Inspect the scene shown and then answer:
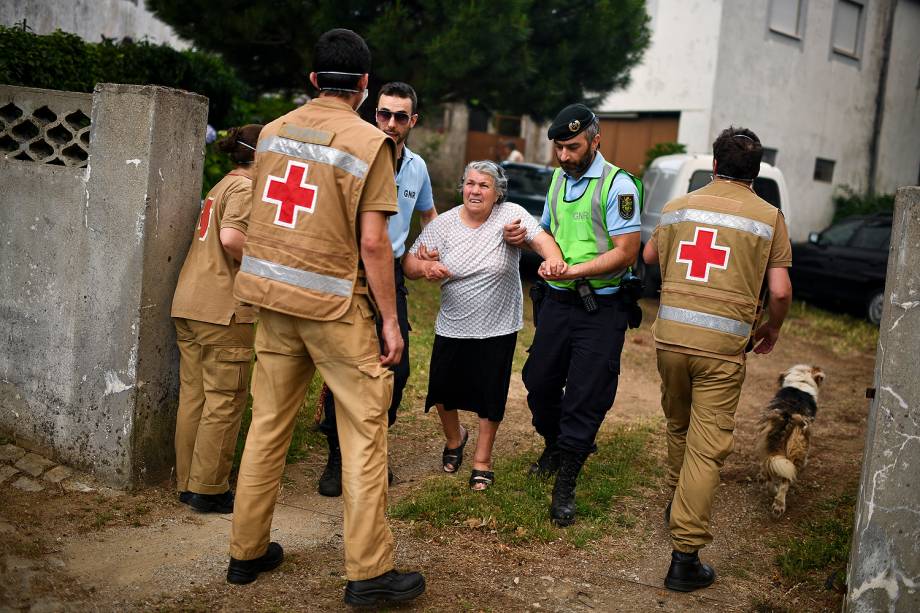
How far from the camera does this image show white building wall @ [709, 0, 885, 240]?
57.7 ft

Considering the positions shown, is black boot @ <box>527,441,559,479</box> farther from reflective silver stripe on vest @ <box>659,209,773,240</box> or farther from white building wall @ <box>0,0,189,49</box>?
white building wall @ <box>0,0,189,49</box>

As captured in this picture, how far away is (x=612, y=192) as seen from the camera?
4.53m

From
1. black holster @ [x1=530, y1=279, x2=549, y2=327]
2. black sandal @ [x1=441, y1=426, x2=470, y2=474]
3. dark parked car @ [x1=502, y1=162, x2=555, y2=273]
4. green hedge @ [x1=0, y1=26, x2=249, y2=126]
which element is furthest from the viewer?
dark parked car @ [x1=502, y1=162, x2=555, y2=273]

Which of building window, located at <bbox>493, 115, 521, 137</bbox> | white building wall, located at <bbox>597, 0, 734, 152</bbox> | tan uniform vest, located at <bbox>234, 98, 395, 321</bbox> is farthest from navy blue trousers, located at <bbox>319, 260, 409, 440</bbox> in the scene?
building window, located at <bbox>493, 115, 521, 137</bbox>

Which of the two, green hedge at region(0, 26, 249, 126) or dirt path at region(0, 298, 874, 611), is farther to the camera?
green hedge at region(0, 26, 249, 126)

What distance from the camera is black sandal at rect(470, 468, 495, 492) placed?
196 inches

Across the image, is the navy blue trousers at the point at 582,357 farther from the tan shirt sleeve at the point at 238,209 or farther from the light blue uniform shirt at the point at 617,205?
the tan shirt sleeve at the point at 238,209

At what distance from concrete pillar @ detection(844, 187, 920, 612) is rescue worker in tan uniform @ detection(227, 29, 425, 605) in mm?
1745

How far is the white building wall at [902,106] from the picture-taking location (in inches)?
803

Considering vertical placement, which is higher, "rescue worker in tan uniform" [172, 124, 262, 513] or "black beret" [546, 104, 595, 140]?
"black beret" [546, 104, 595, 140]

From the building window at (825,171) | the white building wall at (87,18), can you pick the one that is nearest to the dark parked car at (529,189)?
the white building wall at (87,18)

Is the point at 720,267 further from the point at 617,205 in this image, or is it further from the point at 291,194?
the point at 291,194

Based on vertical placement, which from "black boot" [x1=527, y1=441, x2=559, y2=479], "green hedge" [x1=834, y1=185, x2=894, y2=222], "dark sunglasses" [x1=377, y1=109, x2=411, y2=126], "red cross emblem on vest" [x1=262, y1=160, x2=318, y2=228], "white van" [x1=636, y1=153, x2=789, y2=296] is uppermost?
"green hedge" [x1=834, y1=185, x2=894, y2=222]

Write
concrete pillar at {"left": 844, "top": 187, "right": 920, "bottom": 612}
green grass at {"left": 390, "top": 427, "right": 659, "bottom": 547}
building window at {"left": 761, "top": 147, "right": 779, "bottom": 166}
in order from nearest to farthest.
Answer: concrete pillar at {"left": 844, "top": 187, "right": 920, "bottom": 612} < green grass at {"left": 390, "top": 427, "right": 659, "bottom": 547} < building window at {"left": 761, "top": 147, "right": 779, "bottom": 166}
